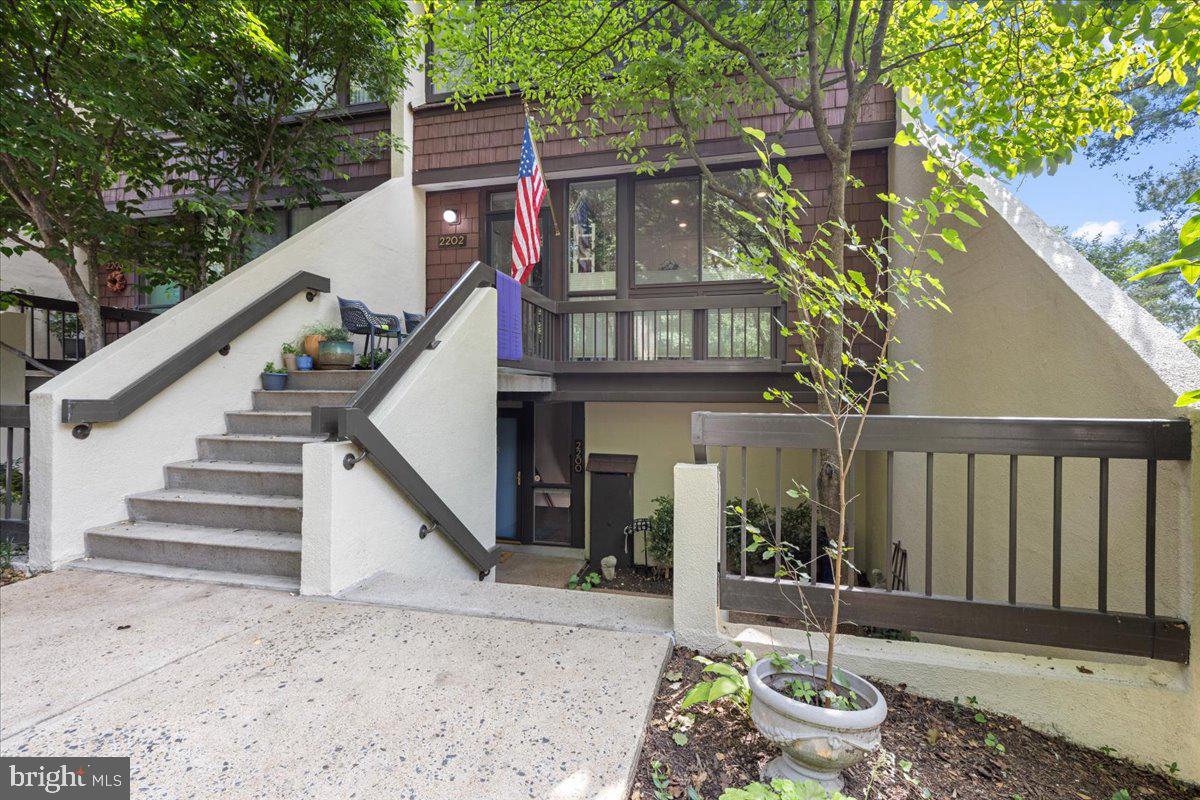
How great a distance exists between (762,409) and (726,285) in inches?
60.6

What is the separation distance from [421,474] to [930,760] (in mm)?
2980

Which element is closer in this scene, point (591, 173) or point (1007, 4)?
point (1007, 4)

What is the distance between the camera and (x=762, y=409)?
19.7 feet

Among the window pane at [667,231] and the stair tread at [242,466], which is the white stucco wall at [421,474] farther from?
the window pane at [667,231]

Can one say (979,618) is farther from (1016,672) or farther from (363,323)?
(363,323)

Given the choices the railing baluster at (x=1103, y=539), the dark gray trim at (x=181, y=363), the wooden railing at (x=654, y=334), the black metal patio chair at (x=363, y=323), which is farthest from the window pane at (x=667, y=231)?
the railing baluster at (x=1103, y=539)

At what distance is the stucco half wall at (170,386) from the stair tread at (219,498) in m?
0.14

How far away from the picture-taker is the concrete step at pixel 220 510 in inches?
125

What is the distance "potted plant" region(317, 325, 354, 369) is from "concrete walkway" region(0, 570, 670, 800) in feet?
8.46

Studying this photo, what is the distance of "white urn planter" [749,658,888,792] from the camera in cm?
138

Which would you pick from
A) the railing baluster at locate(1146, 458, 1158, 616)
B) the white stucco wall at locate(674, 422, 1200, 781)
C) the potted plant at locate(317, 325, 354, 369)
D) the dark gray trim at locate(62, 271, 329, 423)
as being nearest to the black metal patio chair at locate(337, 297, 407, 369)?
the potted plant at locate(317, 325, 354, 369)

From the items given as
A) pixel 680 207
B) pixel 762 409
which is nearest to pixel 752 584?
pixel 762 409

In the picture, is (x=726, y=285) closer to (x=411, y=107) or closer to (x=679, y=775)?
A: (x=411, y=107)

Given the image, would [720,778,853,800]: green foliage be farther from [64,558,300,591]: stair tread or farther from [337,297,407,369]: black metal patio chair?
[337,297,407,369]: black metal patio chair
